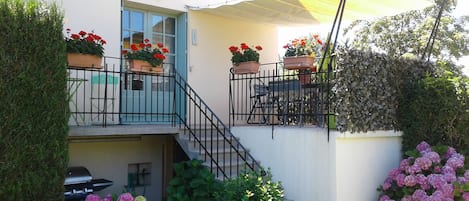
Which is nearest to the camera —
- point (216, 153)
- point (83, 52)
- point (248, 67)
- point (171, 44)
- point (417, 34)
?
point (83, 52)

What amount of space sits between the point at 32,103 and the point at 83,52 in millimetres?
1441

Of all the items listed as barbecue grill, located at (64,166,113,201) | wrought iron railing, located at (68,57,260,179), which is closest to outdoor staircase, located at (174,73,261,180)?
wrought iron railing, located at (68,57,260,179)

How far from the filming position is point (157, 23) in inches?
300

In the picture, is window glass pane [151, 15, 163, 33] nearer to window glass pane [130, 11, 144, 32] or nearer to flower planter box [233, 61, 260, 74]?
window glass pane [130, 11, 144, 32]

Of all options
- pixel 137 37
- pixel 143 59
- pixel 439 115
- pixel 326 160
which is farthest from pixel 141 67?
pixel 439 115

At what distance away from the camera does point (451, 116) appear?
571 centimetres

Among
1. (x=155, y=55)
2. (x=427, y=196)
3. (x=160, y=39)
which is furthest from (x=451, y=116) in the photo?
(x=160, y=39)

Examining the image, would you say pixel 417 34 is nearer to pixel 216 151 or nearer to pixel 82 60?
pixel 216 151

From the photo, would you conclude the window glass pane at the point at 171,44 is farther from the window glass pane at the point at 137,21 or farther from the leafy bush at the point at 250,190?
the leafy bush at the point at 250,190

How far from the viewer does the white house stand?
215 inches

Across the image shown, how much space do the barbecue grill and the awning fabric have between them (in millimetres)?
3359

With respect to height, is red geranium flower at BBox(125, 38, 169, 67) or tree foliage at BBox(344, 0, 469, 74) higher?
tree foliage at BBox(344, 0, 469, 74)

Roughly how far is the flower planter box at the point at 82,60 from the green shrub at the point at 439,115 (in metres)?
4.29

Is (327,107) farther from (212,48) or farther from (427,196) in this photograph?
(212,48)
